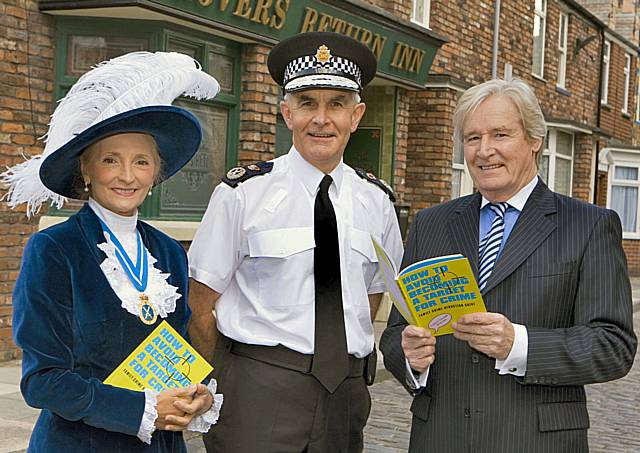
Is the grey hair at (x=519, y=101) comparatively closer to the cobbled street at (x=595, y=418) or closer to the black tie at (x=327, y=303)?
the black tie at (x=327, y=303)

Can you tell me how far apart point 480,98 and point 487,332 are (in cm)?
73

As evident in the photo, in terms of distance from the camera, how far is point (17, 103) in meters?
7.44

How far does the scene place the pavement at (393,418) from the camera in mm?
5605

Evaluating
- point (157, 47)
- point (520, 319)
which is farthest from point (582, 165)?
point (520, 319)

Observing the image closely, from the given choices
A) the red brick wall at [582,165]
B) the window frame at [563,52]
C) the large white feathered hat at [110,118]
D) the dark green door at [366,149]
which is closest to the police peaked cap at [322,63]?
the large white feathered hat at [110,118]

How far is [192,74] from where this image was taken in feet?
9.09

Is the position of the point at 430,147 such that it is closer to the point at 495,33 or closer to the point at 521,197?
the point at 495,33

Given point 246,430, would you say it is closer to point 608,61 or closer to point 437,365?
point 437,365

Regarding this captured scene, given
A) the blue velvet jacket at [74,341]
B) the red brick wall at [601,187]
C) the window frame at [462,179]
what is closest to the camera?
the blue velvet jacket at [74,341]

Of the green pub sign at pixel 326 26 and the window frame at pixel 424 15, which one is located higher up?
the window frame at pixel 424 15

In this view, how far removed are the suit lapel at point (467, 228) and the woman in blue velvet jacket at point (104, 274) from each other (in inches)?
34.0

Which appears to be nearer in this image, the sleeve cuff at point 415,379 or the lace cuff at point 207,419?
the lace cuff at point 207,419

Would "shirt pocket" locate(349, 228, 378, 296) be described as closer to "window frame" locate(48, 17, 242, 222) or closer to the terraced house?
the terraced house

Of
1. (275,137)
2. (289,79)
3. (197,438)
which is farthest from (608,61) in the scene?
(289,79)
